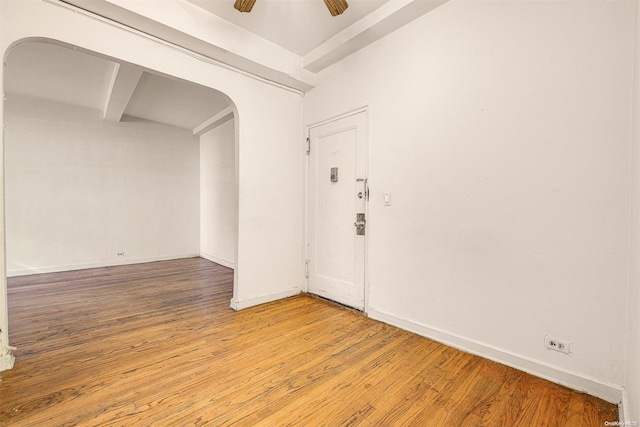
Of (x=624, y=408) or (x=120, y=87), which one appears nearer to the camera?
(x=624, y=408)

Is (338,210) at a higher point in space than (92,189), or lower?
lower

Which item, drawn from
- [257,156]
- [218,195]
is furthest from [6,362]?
[218,195]

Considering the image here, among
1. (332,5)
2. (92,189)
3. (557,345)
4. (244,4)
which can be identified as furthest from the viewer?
(92,189)

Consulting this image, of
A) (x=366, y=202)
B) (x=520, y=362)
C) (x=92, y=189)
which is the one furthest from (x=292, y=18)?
(x=92, y=189)

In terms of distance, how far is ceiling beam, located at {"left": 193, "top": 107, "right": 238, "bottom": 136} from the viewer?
495 cm

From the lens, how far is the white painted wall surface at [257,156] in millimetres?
2367

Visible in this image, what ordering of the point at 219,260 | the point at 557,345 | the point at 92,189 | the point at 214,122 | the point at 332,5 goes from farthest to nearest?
the point at 219,260 → the point at 214,122 → the point at 92,189 → the point at 332,5 → the point at 557,345

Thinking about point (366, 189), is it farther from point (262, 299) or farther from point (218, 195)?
point (218, 195)

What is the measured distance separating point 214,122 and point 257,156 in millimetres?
2864

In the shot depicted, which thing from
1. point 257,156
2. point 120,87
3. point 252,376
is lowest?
point 252,376

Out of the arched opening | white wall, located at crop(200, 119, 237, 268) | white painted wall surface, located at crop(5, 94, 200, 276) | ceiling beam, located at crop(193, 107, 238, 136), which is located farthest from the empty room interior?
white wall, located at crop(200, 119, 237, 268)

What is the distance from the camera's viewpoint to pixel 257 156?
3.21 meters

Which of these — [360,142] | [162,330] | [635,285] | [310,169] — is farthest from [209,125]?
[635,285]

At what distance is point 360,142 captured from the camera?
9.46 ft
